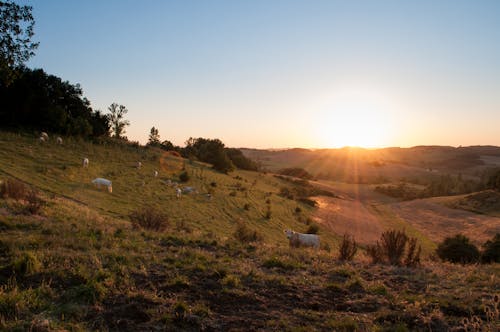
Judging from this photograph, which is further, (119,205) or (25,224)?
(119,205)

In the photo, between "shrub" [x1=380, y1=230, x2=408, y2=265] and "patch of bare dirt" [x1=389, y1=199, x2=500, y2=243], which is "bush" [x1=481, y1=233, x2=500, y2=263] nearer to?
"shrub" [x1=380, y1=230, x2=408, y2=265]

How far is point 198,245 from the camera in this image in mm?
10570

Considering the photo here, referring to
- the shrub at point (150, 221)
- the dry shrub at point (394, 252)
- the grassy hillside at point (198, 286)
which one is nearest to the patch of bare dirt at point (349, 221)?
the dry shrub at point (394, 252)

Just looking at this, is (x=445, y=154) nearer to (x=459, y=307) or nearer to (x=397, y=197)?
(x=397, y=197)

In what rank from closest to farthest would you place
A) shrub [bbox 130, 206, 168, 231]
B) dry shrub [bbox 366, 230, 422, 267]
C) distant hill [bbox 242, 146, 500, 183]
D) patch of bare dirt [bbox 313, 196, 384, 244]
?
dry shrub [bbox 366, 230, 422, 267]
shrub [bbox 130, 206, 168, 231]
patch of bare dirt [bbox 313, 196, 384, 244]
distant hill [bbox 242, 146, 500, 183]

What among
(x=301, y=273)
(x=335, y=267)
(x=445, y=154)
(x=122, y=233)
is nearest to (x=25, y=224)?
(x=122, y=233)

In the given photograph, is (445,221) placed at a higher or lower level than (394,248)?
lower

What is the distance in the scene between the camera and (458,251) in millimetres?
15719

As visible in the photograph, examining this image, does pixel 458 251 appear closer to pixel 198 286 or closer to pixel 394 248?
pixel 394 248

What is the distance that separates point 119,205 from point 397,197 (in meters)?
56.1

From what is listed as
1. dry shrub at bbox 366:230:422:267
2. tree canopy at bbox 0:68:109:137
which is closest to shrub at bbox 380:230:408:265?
dry shrub at bbox 366:230:422:267

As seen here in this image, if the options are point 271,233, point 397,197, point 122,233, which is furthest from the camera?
point 397,197

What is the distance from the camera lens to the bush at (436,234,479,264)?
15500 mm

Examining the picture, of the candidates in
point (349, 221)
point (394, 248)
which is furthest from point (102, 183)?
point (349, 221)
